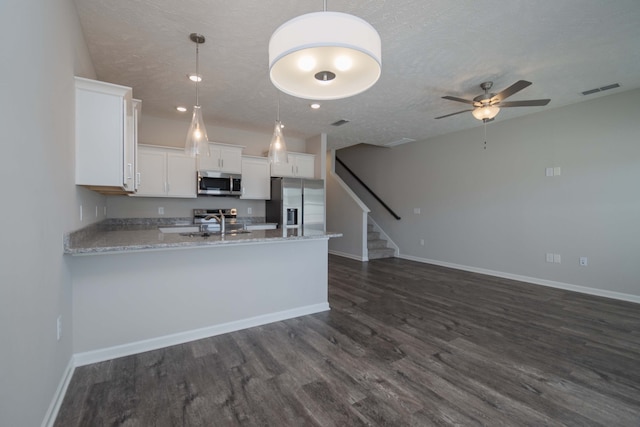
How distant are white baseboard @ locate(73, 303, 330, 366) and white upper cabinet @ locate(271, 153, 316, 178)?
3.05 m

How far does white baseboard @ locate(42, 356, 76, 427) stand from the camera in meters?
1.58

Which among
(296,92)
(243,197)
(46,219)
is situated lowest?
(46,219)

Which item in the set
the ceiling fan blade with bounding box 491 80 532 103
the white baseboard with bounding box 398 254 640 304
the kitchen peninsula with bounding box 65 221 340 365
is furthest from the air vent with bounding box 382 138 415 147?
the kitchen peninsula with bounding box 65 221 340 365

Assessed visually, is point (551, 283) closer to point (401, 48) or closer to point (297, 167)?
point (401, 48)

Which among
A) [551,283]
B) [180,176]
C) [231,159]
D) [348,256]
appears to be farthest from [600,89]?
[180,176]

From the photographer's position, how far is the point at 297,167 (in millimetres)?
5816

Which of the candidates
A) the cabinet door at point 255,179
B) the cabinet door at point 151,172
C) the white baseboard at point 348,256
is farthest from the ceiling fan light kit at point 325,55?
the white baseboard at point 348,256

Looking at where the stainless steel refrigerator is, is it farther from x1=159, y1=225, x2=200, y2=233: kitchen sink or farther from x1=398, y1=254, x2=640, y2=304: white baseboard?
x1=398, y1=254, x2=640, y2=304: white baseboard

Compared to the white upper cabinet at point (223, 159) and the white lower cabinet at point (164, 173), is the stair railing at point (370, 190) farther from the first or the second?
the white lower cabinet at point (164, 173)

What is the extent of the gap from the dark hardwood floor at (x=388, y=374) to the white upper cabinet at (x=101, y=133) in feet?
4.92

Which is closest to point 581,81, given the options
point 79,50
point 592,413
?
point 592,413

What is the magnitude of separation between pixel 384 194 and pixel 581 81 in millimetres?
4278

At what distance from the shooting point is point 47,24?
5.35ft

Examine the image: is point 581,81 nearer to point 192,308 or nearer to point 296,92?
point 296,92
